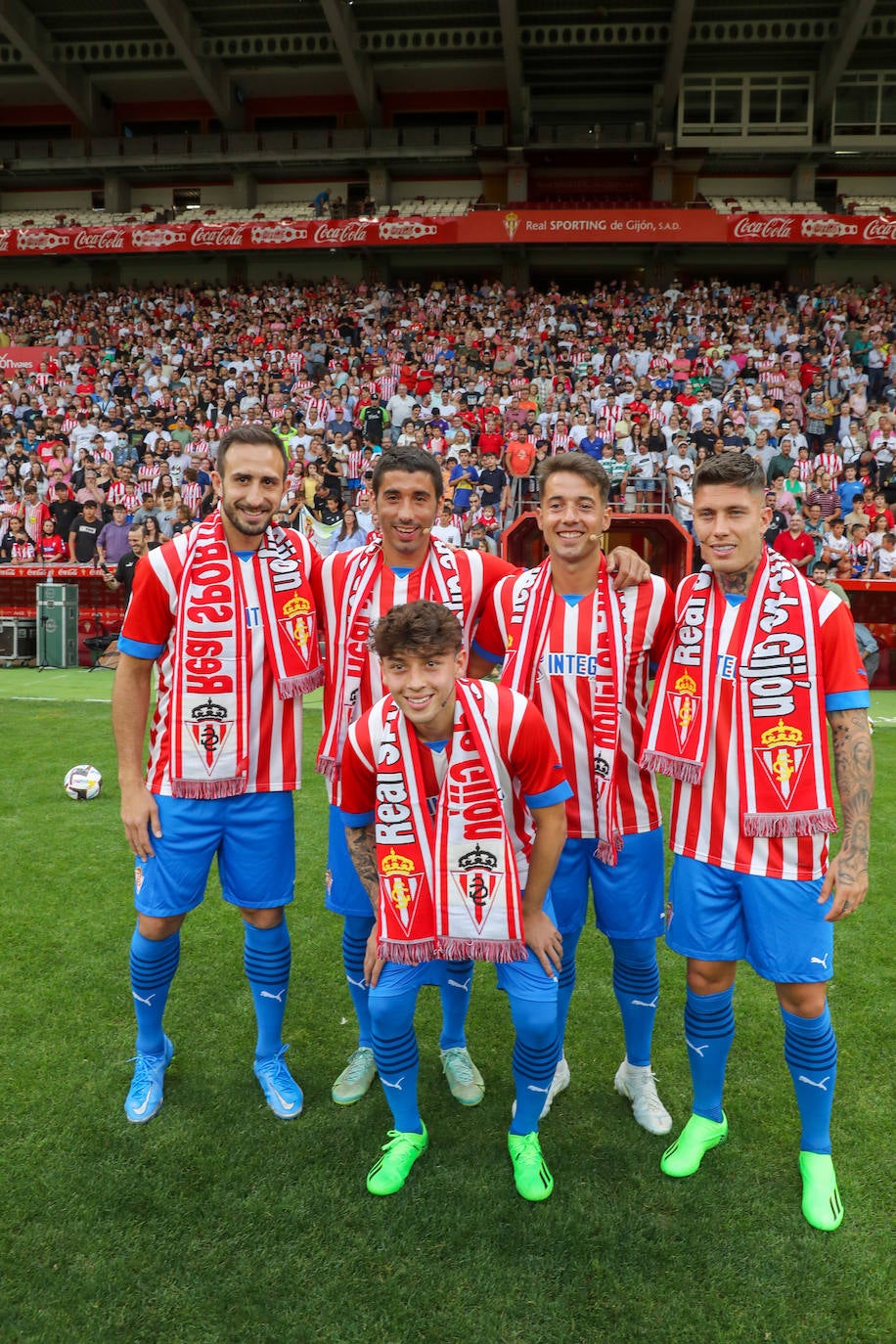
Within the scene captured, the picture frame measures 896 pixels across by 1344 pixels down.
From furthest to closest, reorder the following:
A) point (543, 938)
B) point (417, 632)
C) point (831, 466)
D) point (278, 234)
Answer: point (278, 234), point (831, 466), point (543, 938), point (417, 632)

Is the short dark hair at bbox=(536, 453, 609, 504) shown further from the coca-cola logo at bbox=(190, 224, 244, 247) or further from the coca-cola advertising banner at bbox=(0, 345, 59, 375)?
the coca-cola logo at bbox=(190, 224, 244, 247)

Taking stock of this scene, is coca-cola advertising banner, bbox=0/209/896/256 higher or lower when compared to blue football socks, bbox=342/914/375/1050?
higher

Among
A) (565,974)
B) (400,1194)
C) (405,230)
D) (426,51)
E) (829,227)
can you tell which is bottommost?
(400,1194)

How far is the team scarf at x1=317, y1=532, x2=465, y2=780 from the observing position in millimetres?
3012

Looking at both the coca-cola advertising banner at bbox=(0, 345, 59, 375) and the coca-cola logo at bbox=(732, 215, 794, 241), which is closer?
the coca-cola advertising banner at bbox=(0, 345, 59, 375)

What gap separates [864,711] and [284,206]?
30.8 m

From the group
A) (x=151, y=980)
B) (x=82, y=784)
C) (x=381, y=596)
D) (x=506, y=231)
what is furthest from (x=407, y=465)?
(x=506, y=231)

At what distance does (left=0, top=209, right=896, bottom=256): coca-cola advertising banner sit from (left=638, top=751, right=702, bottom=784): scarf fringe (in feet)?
81.4

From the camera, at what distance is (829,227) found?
24.0m

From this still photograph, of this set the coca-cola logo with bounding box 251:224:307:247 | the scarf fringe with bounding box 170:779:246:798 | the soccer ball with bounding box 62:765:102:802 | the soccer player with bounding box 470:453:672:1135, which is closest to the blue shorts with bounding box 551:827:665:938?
the soccer player with bounding box 470:453:672:1135

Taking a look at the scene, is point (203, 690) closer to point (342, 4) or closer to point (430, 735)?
point (430, 735)

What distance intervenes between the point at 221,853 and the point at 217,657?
0.68m

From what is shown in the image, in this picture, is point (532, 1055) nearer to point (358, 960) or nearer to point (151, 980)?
point (358, 960)

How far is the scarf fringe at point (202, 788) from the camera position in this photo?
9.56 feet
